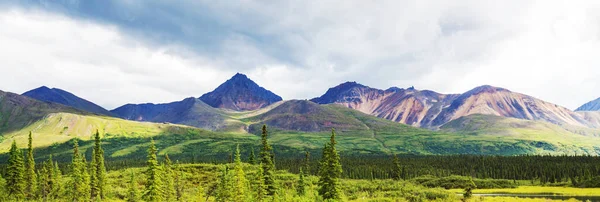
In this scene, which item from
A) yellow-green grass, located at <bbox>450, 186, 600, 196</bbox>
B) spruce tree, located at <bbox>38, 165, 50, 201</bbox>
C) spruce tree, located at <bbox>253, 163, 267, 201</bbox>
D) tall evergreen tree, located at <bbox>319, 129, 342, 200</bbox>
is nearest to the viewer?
tall evergreen tree, located at <bbox>319, 129, 342, 200</bbox>

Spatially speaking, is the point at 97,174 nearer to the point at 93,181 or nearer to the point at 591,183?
the point at 93,181

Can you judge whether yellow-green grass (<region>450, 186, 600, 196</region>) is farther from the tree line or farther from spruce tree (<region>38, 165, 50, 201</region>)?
spruce tree (<region>38, 165, 50, 201</region>)

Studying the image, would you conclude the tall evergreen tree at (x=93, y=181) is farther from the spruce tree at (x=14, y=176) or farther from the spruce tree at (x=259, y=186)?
the spruce tree at (x=259, y=186)

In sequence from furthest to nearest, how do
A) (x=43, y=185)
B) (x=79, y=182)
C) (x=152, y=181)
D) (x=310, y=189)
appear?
(x=43, y=185), (x=310, y=189), (x=79, y=182), (x=152, y=181)

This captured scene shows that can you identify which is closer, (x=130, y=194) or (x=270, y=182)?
(x=270, y=182)

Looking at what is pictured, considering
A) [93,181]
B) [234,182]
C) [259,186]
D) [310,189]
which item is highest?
[259,186]

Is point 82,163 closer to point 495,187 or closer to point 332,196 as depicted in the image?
point 332,196

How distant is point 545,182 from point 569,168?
21.1 metres

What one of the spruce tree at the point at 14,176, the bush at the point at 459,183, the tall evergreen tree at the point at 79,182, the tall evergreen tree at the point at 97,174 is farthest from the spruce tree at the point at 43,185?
the bush at the point at 459,183

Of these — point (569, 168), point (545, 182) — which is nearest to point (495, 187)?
point (545, 182)

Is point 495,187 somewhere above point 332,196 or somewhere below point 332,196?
below

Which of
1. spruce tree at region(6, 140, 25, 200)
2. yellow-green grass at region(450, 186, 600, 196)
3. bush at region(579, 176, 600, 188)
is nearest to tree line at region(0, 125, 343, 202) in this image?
spruce tree at region(6, 140, 25, 200)

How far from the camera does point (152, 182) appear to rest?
68812 millimetres

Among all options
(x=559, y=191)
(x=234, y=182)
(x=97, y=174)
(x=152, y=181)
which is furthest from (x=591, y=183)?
(x=97, y=174)
